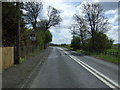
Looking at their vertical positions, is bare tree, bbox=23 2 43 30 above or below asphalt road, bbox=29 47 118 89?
above

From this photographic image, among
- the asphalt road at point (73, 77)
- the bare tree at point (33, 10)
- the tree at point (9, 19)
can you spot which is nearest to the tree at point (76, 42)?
the bare tree at point (33, 10)

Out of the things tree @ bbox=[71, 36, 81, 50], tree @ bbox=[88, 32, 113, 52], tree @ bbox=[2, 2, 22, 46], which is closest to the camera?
tree @ bbox=[2, 2, 22, 46]

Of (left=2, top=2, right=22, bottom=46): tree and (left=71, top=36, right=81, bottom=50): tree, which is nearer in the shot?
(left=2, top=2, right=22, bottom=46): tree

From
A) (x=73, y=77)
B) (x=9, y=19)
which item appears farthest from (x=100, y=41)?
(x=73, y=77)

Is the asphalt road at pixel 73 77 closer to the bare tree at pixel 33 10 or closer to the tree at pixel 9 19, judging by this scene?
the tree at pixel 9 19

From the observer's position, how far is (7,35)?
20203 millimetres

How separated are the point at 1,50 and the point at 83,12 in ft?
126

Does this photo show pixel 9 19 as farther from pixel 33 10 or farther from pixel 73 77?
pixel 33 10

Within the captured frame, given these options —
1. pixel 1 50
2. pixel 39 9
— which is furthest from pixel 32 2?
pixel 1 50

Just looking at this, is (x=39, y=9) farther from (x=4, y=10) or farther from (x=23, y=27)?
(x=4, y=10)

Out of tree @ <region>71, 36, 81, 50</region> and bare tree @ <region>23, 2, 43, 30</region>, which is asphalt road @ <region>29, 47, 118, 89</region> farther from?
tree @ <region>71, 36, 81, 50</region>

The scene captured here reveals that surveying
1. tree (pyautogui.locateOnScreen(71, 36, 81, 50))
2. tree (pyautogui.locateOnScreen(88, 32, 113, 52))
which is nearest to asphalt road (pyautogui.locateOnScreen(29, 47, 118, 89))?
tree (pyautogui.locateOnScreen(88, 32, 113, 52))

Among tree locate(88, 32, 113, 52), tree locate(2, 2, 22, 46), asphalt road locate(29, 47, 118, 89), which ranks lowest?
asphalt road locate(29, 47, 118, 89)

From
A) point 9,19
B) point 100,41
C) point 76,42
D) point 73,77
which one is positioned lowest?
point 73,77
